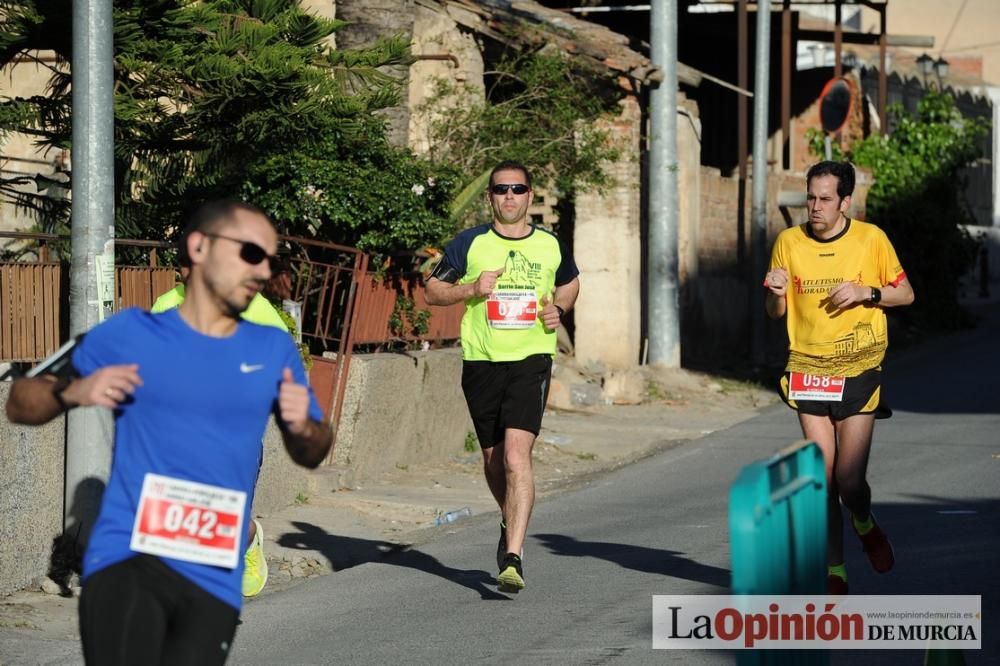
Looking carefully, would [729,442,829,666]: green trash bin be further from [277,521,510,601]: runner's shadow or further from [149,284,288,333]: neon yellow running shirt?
[277,521,510,601]: runner's shadow

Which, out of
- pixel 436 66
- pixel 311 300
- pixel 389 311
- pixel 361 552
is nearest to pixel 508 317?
pixel 361 552

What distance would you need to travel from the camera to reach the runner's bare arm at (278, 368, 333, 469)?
13.9 ft

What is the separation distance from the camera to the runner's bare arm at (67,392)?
4.03m

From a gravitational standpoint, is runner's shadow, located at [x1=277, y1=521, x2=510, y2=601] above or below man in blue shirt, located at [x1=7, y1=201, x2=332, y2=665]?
below

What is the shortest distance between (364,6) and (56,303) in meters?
6.01

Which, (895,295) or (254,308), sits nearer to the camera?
(254,308)

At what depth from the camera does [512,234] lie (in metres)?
8.33

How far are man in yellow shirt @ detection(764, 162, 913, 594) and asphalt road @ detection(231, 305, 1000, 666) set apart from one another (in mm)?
662

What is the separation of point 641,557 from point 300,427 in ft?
17.2

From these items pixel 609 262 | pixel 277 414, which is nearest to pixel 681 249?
pixel 609 262

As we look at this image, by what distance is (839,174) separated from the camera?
7574 mm

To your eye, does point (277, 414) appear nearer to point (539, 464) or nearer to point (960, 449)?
point (539, 464)

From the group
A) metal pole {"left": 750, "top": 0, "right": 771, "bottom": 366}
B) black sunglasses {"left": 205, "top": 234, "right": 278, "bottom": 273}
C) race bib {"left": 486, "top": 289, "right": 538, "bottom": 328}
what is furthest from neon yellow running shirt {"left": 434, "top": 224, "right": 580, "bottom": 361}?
metal pole {"left": 750, "top": 0, "right": 771, "bottom": 366}

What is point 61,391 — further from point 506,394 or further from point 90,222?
point 90,222
